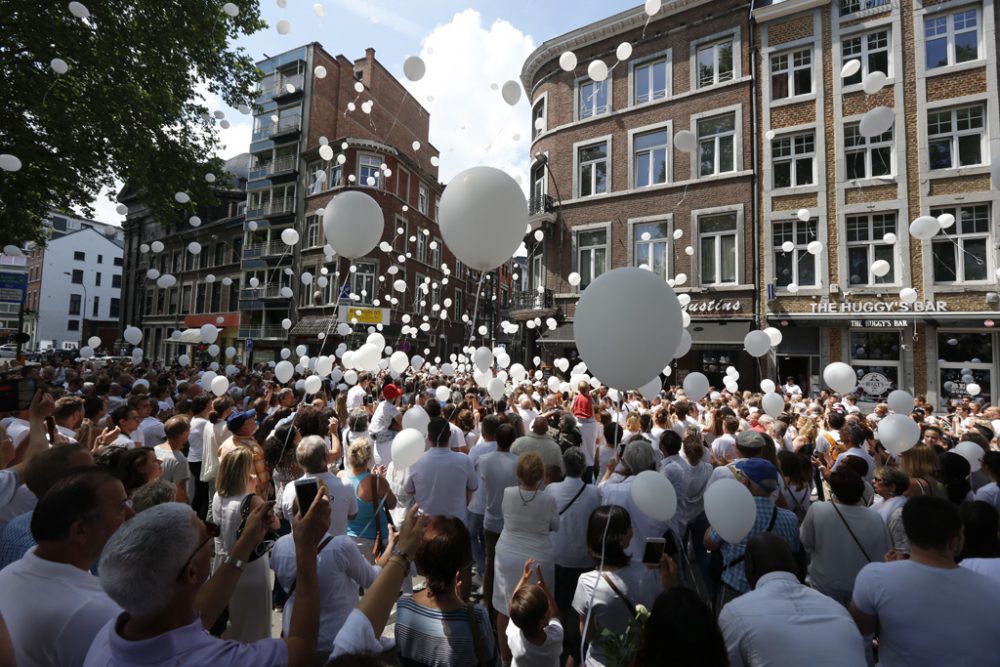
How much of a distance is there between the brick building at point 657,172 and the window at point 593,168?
40 mm

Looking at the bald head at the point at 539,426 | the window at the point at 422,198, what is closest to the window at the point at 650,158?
the bald head at the point at 539,426

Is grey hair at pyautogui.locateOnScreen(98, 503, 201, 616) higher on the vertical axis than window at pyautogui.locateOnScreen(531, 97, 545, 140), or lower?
lower

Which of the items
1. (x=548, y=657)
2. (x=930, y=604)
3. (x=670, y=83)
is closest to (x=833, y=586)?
(x=930, y=604)

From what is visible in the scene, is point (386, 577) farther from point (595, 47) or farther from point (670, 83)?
point (595, 47)

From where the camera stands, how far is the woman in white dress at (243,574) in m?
2.71

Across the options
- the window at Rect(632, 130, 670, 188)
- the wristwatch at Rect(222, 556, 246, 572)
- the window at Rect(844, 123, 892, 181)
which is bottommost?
the wristwatch at Rect(222, 556, 246, 572)

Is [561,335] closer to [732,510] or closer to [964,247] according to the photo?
[964,247]

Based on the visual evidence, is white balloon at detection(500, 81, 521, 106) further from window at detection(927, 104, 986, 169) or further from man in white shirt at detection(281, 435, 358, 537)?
window at detection(927, 104, 986, 169)

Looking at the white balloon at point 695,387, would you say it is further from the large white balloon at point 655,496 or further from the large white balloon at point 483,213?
the large white balloon at point 483,213

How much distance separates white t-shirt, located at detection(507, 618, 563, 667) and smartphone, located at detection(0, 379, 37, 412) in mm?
5090

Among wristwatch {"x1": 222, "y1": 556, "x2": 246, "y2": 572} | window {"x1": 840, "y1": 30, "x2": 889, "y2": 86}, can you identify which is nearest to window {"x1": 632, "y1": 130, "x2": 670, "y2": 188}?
window {"x1": 840, "y1": 30, "x2": 889, "y2": 86}

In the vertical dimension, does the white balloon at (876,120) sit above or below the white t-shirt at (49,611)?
above

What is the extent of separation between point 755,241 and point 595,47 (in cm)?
955

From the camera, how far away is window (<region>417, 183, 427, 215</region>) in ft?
94.5
